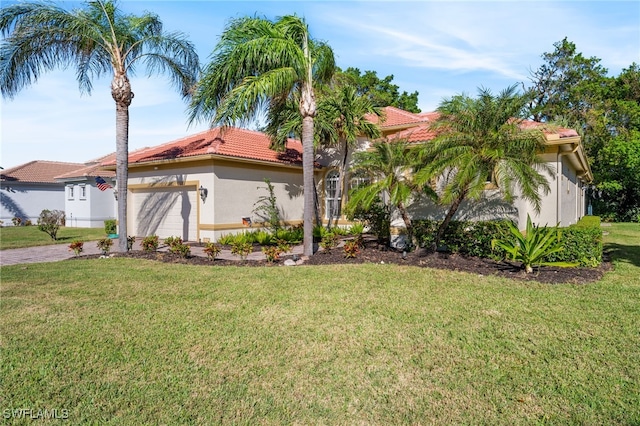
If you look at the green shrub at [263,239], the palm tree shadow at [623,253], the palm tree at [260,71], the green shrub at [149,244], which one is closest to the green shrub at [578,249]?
the palm tree shadow at [623,253]

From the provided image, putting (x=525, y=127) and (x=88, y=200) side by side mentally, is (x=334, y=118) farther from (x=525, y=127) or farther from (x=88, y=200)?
(x=88, y=200)

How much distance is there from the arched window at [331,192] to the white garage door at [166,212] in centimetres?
617

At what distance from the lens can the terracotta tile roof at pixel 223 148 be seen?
16516 mm

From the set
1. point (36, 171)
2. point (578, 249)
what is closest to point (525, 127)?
point (578, 249)

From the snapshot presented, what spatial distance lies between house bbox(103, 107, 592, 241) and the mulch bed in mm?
1964

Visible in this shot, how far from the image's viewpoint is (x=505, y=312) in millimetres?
6582

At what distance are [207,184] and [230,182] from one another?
930 millimetres

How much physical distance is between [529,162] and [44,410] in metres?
10.7

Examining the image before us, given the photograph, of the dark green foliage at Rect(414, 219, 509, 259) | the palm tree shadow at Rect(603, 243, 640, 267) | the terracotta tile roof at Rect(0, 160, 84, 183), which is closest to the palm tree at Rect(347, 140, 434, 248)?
the dark green foliage at Rect(414, 219, 509, 259)

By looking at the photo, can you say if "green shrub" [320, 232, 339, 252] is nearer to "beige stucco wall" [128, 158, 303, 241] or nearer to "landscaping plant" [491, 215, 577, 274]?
"landscaping plant" [491, 215, 577, 274]

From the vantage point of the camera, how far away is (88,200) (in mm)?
29391

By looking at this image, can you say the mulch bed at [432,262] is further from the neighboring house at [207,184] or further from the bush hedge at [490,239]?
the neighboring house at [207,184]

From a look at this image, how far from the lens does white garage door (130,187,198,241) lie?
17.0 m

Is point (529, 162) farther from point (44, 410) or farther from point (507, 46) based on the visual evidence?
point (44, 410)
